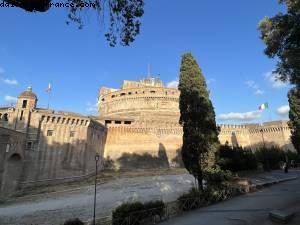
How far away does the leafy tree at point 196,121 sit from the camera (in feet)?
55.7

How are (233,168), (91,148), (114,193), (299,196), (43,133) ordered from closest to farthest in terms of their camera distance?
(299,196) < (233,168) < (114,193) < (43,133) < (91,148)

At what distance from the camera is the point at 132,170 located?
42500 millimetres

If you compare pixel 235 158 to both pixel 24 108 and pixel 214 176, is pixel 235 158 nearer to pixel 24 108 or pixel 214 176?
pixel 214 176

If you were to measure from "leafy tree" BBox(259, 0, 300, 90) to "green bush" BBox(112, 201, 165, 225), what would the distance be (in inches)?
363

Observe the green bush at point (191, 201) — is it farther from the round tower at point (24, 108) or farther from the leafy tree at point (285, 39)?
the round tower at point (24, 108)

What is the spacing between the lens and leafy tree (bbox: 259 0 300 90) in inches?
456

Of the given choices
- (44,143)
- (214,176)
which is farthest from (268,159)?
(44,143)

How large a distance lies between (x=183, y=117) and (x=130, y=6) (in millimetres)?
12569

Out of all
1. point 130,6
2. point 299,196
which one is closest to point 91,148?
point 299,196

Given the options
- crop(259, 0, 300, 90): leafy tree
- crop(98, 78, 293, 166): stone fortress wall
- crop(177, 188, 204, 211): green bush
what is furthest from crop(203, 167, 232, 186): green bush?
crop(98, 78, 293, 166): stone fortress wall

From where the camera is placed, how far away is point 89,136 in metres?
38.9

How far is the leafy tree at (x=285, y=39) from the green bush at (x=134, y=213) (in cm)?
921

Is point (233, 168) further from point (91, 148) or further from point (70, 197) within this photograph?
point (91, 148)

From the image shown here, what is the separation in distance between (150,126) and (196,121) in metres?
30.1
